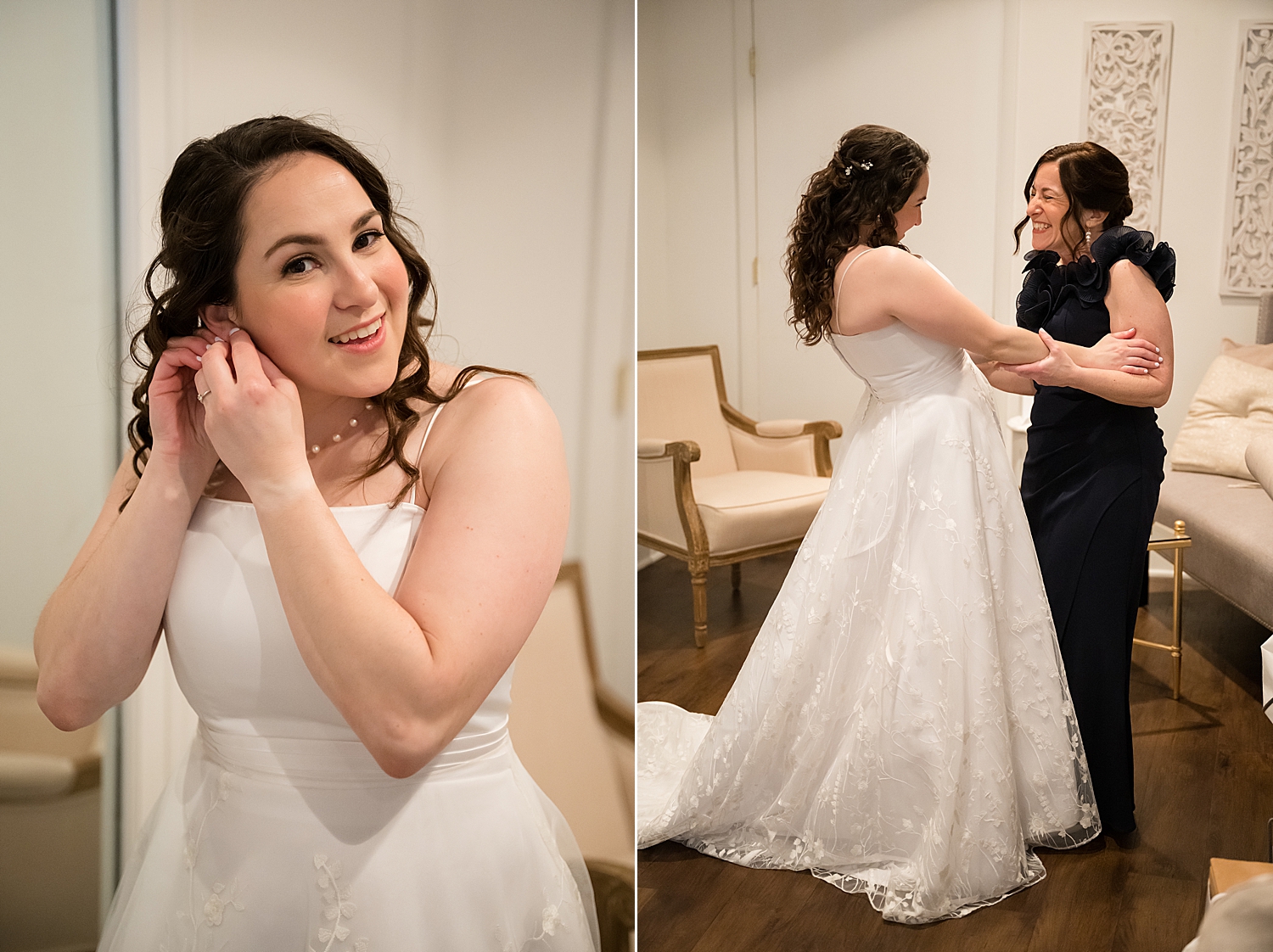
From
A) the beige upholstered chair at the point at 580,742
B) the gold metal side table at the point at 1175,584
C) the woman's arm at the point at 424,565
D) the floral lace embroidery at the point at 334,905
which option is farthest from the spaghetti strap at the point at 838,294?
the floral lace embroidery at the point at 334,905

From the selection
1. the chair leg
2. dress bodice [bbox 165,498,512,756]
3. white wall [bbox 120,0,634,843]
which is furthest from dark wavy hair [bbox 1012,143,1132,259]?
dress bodice [bbox 165,498,512,756]

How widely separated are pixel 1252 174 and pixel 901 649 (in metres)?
1.36

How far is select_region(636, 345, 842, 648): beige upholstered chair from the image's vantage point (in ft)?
8.46

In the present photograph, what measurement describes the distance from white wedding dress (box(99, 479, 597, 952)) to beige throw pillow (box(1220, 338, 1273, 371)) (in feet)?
6.82

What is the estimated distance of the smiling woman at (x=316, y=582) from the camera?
859mm

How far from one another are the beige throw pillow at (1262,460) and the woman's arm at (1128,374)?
0.27 metres

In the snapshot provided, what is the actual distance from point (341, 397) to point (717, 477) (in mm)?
1846

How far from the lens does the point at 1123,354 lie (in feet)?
7.25

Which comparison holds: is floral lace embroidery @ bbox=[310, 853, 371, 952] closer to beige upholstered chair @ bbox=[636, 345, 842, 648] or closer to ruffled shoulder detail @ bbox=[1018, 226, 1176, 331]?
beige upholstered chair @ bbox=[636, 345, 842, 648]

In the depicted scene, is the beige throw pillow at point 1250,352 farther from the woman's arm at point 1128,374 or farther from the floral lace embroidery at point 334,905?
the floral lace embroidery at point 334,905

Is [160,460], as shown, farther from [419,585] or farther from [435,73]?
[435,73]

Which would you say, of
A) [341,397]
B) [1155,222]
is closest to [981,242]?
[1155,222]

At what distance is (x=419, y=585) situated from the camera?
876 mm

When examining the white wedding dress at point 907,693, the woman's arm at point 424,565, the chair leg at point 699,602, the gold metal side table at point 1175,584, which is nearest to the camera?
the woman's arm at point 424,565
